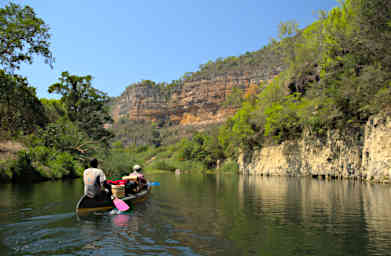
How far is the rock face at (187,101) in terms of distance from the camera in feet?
420

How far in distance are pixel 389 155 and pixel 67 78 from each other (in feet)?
128

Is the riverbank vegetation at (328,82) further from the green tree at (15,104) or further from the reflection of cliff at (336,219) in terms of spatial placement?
the green tree at (15,104)

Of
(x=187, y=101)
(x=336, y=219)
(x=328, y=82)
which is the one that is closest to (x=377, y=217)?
(x=336, y=219)

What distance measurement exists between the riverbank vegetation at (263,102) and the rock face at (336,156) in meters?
1.15

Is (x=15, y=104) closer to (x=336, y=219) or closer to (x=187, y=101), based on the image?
(x=336, y=219)

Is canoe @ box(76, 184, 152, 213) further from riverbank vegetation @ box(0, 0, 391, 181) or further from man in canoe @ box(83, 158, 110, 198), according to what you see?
riverbank vegetation @ box(0, 0, 391, 181)

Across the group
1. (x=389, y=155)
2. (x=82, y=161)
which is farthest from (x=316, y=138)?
(x=82, y=161)

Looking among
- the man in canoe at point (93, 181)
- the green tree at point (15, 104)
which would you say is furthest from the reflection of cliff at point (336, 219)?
the green tree at point (15, 104)

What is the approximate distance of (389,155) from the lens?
20.8 m

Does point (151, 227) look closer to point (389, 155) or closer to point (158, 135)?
point (389, 155)

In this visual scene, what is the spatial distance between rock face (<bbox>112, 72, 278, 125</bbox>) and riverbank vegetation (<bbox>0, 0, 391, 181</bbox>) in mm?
60397

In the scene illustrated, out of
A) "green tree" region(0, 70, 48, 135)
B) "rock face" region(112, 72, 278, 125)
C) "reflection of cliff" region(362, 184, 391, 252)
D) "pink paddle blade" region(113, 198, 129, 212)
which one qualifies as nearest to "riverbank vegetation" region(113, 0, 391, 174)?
"reflection of cliff" region(362, 184, 391, 252)

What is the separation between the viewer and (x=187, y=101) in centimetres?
13675

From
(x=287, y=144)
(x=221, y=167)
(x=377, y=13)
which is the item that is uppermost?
(x=377, y=13)
